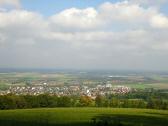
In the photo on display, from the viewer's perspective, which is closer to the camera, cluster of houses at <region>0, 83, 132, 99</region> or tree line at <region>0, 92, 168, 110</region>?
tree line at <region>0, 92, 168, 110</region>

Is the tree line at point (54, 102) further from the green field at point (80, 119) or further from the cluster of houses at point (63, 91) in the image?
the cluster of houses at point (63, 91)

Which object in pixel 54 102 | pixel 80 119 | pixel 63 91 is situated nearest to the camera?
pixel 80 119

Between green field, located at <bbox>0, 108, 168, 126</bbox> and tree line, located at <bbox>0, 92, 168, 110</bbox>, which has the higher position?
green field, located at <bbox>0, 108, 168, 126</bbox>

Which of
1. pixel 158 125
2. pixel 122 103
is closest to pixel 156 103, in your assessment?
pixel 122 103

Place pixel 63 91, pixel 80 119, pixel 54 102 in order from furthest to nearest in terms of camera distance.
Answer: pixel 63 91 < pixel 54 102 < pixel 80 119

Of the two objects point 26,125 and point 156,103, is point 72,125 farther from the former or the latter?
point 156,103

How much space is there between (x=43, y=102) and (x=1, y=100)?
9.46 m

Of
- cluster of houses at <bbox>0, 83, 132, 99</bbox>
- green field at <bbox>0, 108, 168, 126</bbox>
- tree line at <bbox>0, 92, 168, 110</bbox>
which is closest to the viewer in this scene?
green field at <bbox>0, 108, 168, 126</bbox>

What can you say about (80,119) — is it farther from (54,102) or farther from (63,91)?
(63,91)

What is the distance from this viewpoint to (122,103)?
80438mm

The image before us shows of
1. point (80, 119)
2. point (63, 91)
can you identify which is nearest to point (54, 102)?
point (80, 119)

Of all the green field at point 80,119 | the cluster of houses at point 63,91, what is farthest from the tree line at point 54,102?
the cluster of houses at point 63,91

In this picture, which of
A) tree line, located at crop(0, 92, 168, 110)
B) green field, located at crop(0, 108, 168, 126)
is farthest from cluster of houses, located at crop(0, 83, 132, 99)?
green field, located at crop(0, 108, 168, 126)

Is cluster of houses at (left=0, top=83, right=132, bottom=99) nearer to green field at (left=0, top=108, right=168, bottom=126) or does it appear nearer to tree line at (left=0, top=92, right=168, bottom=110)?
tree line at (left=0, top=92, right=168, bottom=110)
